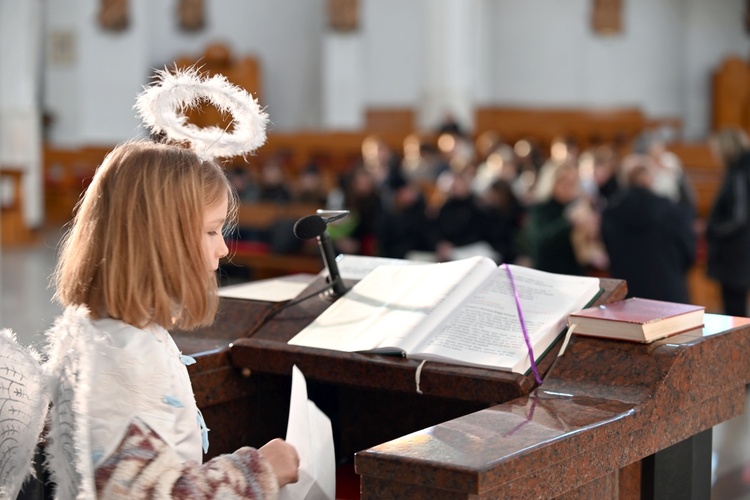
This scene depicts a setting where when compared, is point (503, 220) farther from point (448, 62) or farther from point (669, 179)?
point (448, 62)

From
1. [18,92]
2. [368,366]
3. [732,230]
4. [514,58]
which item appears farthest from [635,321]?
[514,58]

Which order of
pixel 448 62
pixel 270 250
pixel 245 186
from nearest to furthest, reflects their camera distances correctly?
pixel 270 250
pixel 245 186
pixel 448 62

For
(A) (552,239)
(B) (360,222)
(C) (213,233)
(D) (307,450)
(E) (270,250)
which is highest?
(C) (213,233)

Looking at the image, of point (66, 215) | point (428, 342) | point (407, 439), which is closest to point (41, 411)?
point (407, 439)

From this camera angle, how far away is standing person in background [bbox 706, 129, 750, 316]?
645 centimetres

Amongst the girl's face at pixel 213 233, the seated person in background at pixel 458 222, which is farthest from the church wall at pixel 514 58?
the girl's face at pixel 213 233

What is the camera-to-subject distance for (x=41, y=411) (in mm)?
1687

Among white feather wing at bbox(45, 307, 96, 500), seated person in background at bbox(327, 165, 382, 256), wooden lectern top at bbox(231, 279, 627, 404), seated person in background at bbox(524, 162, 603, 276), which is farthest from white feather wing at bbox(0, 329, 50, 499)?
seated person in background at bbox(327, 165, 382, 256)

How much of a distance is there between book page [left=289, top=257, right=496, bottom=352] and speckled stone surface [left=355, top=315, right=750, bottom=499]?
30 cm

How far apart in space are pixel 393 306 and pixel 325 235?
238 mm

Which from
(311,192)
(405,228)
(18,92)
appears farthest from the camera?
(18,92)

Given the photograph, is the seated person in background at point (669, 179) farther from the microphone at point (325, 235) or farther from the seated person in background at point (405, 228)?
the microphone at point (325, 235)

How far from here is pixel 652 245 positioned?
559cm

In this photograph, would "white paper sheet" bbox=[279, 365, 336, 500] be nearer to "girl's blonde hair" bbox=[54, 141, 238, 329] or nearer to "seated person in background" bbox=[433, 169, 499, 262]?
"girl's blonde hair" bbox=[54, 141, 238, 329]
